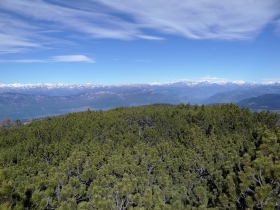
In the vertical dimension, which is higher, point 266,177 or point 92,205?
point 266,177

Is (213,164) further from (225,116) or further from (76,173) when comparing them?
(225,116)

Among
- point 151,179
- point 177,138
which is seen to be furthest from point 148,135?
point 151,179

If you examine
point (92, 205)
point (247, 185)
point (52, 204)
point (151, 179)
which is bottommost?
point (151, 179)

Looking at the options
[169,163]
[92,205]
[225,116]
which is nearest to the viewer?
[92,205]

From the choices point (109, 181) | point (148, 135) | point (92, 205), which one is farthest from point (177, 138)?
point (92, 205)

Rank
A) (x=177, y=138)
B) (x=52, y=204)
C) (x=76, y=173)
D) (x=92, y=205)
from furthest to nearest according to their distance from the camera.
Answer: (x=177, y=138) < (x=76, y=173) < (x=92, y=205) < (x=52, y=204)

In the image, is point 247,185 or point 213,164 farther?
point 213,164

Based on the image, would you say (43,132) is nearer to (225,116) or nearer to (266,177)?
(225,116)
